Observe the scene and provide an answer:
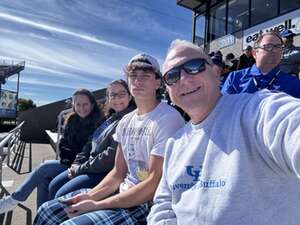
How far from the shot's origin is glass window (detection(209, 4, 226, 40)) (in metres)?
14.6

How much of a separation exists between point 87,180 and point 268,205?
1.89 meters

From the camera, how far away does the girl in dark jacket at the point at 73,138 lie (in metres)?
3.40

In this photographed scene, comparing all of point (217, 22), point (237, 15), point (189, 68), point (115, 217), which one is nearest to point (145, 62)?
point (189, 68)

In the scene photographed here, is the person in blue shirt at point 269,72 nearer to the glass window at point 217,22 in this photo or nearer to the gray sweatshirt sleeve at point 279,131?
the gray sweatshirt sleeve at point 279,131

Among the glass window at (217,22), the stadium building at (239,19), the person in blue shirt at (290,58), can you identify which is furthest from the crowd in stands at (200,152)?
the glass window at (217,22)

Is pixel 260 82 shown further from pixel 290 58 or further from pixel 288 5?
pixel 288 5

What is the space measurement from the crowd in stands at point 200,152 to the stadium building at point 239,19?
346 inches

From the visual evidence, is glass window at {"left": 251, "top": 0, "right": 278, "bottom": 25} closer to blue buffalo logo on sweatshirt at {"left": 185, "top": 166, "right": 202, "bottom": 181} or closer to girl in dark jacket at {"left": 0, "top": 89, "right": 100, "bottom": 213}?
girl in dark jacket at {"left": 0, "top": 89, "right": 100, "bottom": 213}

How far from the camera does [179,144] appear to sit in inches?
55.2

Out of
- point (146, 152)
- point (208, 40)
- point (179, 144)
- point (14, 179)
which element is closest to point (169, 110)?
point (146, 152)

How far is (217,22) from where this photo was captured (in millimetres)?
14984

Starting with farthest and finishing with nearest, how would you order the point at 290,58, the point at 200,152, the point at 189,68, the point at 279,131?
→ the point at 290,58 → the point at 189,68 → the point at 200,152 → the point at 279,131

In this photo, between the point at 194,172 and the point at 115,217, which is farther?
the point at 115,217

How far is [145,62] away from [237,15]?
1275cm
